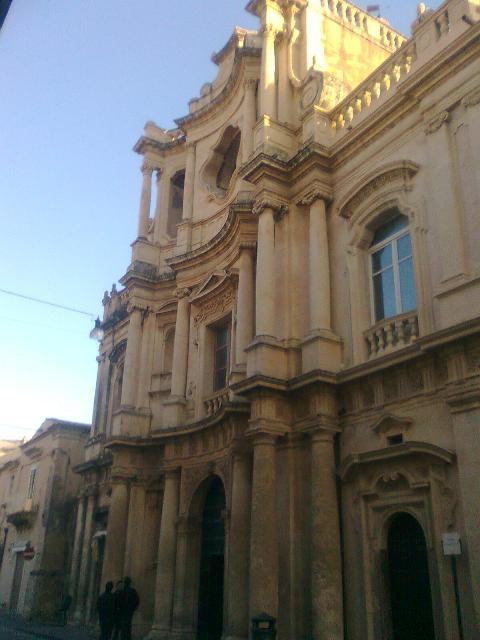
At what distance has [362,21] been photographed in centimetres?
1831

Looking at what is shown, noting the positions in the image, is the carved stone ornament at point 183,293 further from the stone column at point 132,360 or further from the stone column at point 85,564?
the stone column at point 85,564

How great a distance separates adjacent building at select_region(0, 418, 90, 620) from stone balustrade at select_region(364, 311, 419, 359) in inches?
575

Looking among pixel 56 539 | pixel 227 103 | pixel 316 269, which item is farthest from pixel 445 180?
pixel 56 539

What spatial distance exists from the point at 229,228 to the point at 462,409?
887 cm

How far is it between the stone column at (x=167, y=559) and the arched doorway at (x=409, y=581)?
6999 millimetres

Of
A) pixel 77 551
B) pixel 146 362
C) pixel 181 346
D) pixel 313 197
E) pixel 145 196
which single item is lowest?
pixel 77 551

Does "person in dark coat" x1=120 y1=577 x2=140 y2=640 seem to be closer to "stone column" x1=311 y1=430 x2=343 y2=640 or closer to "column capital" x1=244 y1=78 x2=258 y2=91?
"stone column" x1=311 y1=430 x2=343 y2=640

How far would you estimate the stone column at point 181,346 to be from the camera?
18.2 meters

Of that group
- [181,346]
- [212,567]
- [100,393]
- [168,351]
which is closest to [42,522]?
[100,393]

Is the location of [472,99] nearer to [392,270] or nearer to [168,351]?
[392,270]

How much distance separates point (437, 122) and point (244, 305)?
242 inches

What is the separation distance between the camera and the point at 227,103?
20266mm

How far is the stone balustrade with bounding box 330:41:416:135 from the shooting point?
13055mm

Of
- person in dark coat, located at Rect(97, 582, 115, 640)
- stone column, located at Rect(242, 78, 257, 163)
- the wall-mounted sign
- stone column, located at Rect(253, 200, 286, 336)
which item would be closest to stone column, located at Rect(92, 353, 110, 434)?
person in dark coat, located at Rect(97, 582, 115, 640)
